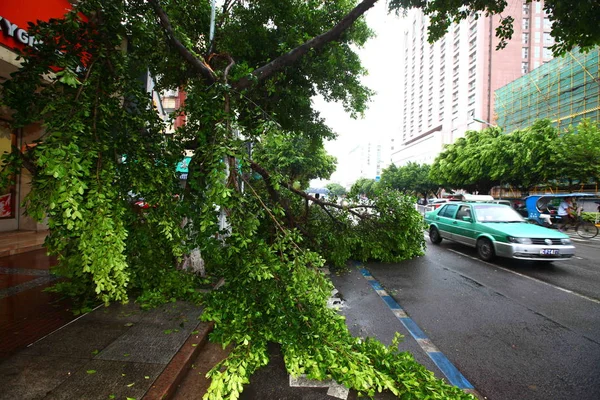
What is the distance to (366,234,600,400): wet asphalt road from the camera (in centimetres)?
290

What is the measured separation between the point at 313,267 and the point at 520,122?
44.2m

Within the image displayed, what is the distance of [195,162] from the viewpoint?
3625 millimetres

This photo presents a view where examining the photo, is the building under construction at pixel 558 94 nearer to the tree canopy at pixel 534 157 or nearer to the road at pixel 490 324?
the tree canopy at pixel 534 157

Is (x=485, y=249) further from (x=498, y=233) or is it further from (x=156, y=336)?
(x=156, y=336)

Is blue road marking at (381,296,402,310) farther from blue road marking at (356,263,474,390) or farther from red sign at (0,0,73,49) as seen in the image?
red sign at (0,0,73,49)

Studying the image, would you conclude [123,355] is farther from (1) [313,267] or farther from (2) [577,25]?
(2) [577,25]

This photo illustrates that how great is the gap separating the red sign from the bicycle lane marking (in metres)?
7.57

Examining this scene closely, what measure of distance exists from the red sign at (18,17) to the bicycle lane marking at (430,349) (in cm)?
757

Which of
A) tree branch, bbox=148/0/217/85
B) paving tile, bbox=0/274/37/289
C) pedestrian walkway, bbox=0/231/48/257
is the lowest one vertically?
paving tile, bbox=0/274/37/289

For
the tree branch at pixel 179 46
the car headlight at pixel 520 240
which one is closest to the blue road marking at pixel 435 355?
the car headlight at pixel 520 240

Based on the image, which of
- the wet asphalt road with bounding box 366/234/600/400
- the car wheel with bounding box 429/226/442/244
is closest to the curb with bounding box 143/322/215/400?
the wet asphalt road with bounding box 366/234/600/400

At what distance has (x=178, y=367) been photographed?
8.87ft

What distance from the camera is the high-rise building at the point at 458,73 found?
59.1 metres

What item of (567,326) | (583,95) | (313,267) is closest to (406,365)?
(313,267)
